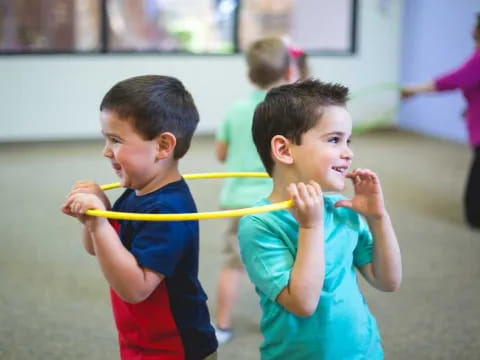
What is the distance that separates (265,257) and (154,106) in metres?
0.38

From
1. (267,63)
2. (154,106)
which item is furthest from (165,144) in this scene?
(267,63)

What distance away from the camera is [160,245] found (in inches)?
54.7

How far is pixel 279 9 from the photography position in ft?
26.0

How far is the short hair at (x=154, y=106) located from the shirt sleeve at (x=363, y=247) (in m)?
0.42

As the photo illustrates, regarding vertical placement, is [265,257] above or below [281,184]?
below

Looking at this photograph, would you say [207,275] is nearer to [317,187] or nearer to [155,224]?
[155,224]

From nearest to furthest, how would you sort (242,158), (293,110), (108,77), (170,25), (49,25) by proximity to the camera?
(293,110), (242,158), (49,25), (108,77), (170,25)

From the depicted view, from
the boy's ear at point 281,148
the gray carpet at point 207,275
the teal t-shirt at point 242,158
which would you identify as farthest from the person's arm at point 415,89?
the boy's ear at point 281,148

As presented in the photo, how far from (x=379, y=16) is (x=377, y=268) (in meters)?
6.74

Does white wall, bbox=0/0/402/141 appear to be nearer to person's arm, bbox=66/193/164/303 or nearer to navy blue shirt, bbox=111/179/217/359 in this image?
navy blue shirt, bbox=111/179/217/359

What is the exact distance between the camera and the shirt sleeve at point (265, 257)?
1370mm

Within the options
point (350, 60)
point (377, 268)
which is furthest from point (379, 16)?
point (377, 268)

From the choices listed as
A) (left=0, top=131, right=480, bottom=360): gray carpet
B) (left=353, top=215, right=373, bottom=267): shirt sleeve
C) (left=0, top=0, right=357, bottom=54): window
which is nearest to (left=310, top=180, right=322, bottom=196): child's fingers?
(left=353, top=215, right=373, bottom=267): shirt sleeve

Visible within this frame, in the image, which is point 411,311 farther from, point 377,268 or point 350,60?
point 350,60
